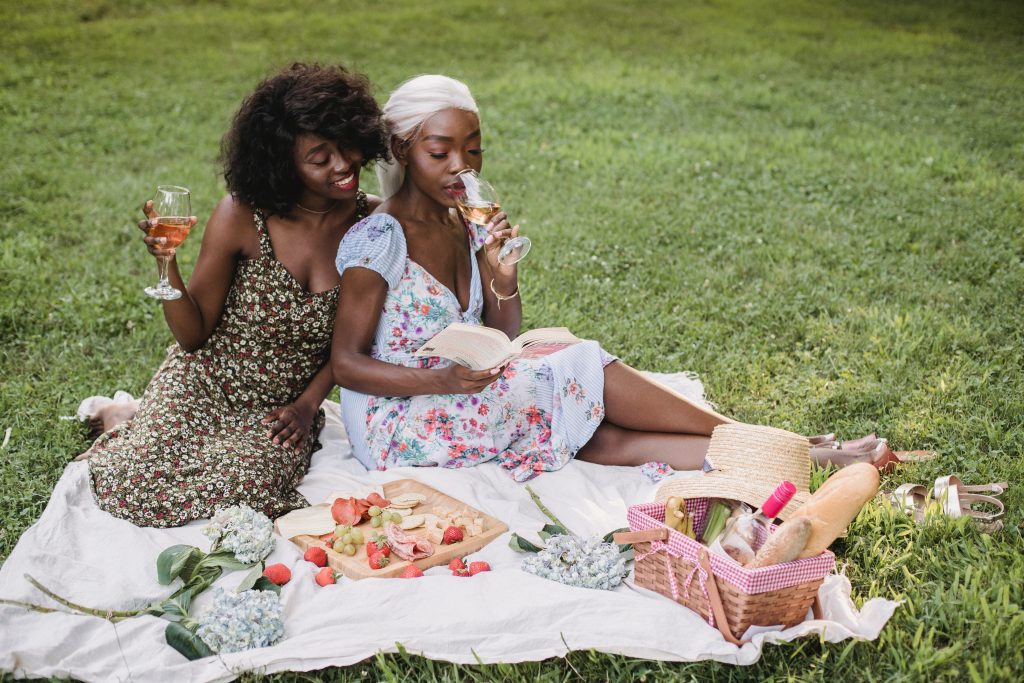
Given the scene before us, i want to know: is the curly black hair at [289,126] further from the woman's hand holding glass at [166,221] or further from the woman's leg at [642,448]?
the woman's leg at [642,448]

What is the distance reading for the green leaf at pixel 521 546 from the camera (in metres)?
4.11

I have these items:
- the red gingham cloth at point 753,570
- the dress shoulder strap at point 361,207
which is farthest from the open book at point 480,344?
the dress shoulder strap at point 361,207

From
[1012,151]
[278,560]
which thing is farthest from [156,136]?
[1012,151]

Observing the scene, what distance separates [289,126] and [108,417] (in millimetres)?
2031

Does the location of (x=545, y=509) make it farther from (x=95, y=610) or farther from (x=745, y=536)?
(x=95, y=610)

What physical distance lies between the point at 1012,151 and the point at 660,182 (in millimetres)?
3558

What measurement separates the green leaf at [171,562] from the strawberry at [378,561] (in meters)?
0.70

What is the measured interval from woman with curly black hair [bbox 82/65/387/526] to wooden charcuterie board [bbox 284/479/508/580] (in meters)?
0.43

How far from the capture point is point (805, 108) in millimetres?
11875

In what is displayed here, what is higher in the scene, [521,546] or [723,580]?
[723,580]

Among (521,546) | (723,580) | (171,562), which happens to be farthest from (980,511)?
(171,562)

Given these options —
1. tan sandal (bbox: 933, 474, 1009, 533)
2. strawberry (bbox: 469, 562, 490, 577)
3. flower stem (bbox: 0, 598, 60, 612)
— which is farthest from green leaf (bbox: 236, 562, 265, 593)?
tan sandal (bbox: 933, 474, 1009, 533)

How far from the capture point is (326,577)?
12.8ft

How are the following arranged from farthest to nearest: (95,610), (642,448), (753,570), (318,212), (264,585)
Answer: (642,448), (318,212), (264,585), (95,610), (753,570)
